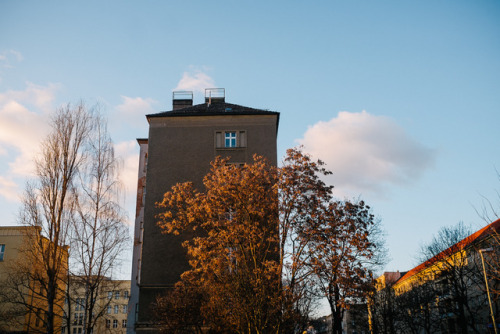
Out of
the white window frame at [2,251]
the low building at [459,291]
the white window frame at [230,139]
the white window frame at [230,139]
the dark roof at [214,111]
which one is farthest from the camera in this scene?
the white window frame at [2,251]

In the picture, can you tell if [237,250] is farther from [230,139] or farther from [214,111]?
[214,111]

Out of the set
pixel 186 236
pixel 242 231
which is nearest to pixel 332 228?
pixel 242 231

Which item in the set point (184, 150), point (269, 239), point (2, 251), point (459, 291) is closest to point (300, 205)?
point (269, 239)

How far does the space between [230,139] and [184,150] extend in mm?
3540

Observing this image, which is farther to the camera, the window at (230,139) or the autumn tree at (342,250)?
the window at (230,139)

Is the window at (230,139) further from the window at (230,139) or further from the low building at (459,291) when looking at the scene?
→ the low building at (459,291)

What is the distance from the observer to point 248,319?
56.3 feet

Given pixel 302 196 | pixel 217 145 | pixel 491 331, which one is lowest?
pixel 491 331

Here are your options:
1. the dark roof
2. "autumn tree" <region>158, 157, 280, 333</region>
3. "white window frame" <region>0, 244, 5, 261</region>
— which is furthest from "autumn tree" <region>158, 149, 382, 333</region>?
"white window frame" <region>0, 244, 5, 261</region>

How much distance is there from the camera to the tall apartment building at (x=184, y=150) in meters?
28.3

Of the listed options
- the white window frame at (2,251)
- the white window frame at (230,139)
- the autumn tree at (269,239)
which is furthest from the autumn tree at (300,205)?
the white window frame at (2,251)

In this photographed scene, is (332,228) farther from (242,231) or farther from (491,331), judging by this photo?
(491,331)

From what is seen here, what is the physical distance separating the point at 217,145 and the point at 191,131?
236 cm

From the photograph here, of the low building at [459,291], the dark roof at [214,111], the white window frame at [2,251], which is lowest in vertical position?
the low building at [459,291]
